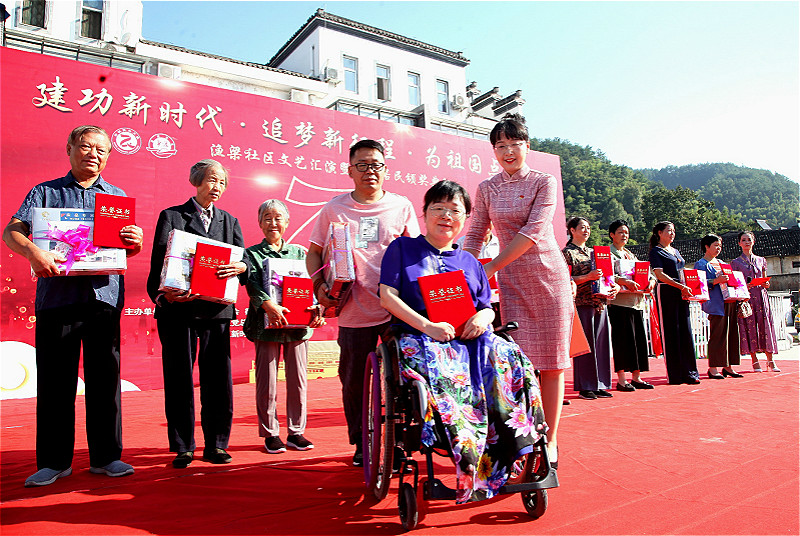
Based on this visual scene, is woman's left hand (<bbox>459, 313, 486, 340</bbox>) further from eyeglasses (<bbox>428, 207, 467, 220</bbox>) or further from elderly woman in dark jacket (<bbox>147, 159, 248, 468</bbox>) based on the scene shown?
elderly woman in dark jacket (<bbox>147, 159, 248, 468</bbox>)

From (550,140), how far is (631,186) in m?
13.3

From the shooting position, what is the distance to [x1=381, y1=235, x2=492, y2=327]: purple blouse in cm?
209

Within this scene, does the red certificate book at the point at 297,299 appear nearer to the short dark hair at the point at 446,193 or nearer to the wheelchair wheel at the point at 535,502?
the short dark hair at the point at 446,193

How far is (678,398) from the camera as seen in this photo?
15.5 ft

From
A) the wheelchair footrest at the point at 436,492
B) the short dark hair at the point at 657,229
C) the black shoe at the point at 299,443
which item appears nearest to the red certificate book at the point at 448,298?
the wheelchair footrest at the point at 436,492

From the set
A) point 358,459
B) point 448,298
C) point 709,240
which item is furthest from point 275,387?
point 709,240

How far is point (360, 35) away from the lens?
1969 centimetres

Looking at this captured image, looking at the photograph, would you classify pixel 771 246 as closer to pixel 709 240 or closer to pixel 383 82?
pixel 383 82

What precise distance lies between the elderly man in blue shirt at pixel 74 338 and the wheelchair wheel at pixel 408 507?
1561 millimetres

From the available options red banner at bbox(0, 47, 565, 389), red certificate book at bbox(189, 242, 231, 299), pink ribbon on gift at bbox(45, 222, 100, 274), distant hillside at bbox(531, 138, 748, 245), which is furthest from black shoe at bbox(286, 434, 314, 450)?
distant hillside at bbox(531, 138, 748, 245)

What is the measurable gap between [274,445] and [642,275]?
425 centimetres

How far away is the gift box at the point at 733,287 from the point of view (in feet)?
21.1

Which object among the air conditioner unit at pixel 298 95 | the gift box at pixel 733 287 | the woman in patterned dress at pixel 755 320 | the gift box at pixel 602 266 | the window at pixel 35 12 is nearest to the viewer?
the gift box at pixel 602 266

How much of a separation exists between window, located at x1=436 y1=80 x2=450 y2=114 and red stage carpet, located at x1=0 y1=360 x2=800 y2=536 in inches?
762
